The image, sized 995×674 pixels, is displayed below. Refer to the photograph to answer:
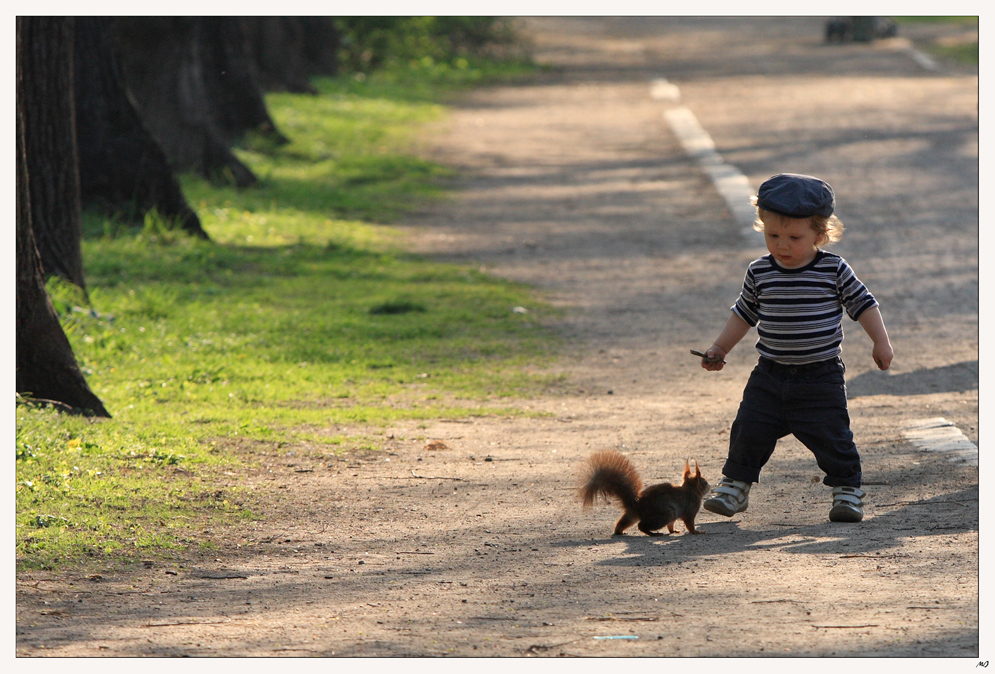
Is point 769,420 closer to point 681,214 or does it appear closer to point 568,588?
point 568,588

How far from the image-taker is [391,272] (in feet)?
36.4

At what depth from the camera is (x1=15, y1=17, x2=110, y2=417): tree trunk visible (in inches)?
249

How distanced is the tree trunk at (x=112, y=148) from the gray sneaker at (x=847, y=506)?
853 cm

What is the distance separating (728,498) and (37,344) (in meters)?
3.76

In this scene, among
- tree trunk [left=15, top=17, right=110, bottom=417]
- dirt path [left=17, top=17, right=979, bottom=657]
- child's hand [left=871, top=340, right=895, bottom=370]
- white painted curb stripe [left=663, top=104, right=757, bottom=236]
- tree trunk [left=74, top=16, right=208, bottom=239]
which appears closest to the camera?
dirt path [left=17, top=17, right=979, bottom=657]

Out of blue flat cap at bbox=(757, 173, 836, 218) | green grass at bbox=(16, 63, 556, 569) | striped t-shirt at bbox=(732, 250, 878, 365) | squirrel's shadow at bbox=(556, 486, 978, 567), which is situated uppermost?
blue flat cap at bbox=(757, 173, 836, 218)

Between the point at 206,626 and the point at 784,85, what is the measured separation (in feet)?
74.8

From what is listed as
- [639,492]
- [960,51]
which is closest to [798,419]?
[639,492]

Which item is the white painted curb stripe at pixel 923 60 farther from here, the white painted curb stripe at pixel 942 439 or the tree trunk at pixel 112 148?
the white painted curb stripe at pixel 942 439

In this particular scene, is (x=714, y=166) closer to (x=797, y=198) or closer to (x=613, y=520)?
(x=613, y=520)

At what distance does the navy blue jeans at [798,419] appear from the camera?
4.92 metres

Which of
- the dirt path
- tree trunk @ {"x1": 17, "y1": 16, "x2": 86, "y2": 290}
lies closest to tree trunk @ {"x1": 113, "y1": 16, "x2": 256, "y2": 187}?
the dirt path

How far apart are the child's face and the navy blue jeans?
A: 461 mm

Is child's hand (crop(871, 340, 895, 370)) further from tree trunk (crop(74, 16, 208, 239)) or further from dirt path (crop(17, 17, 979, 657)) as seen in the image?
tree trunk (crop(74, 16, 208, 239))
